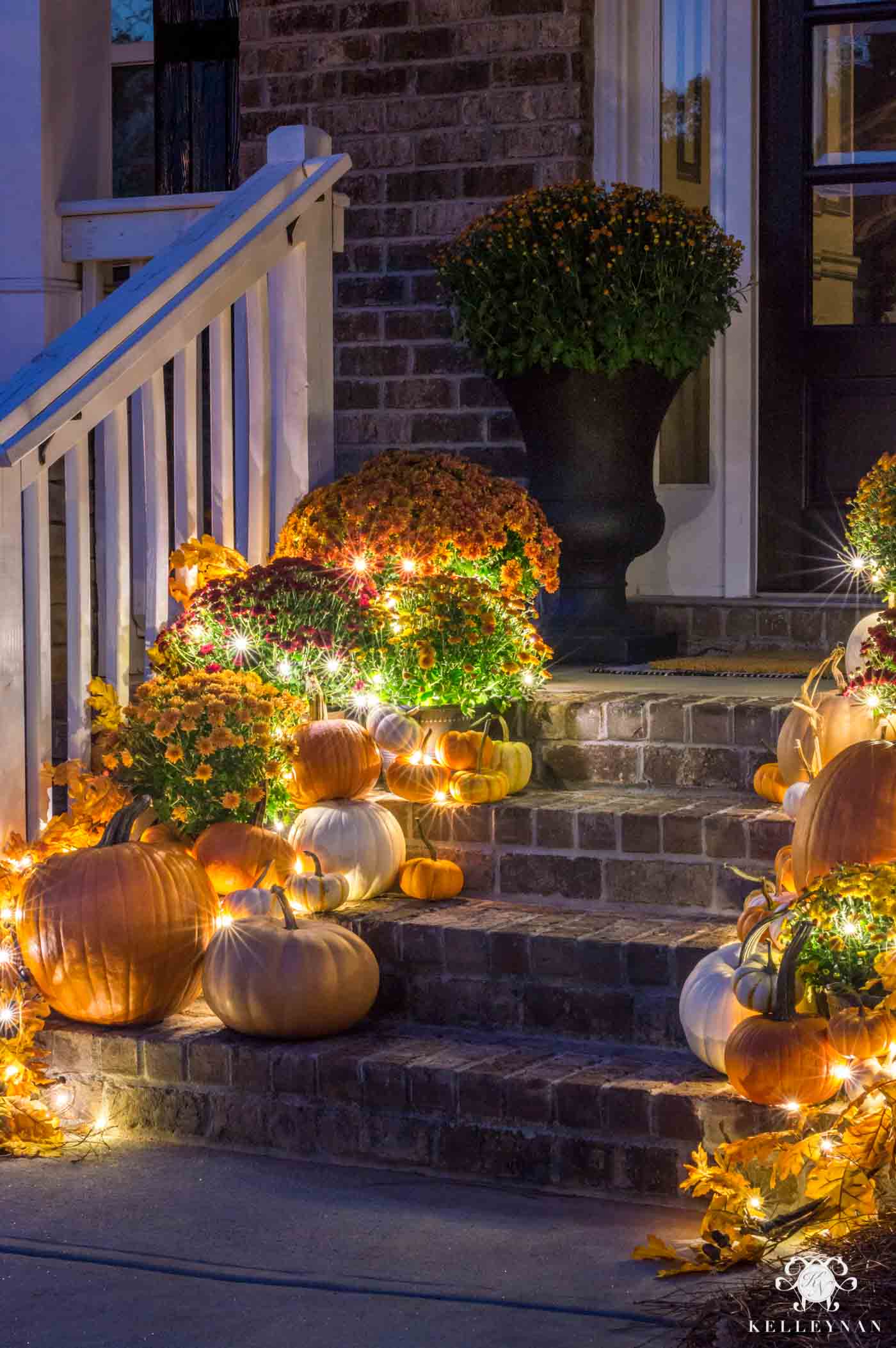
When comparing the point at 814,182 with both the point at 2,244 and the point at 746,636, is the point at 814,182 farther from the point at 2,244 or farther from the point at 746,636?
the point at 2,244

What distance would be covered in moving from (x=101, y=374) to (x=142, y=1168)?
1844 millimetres

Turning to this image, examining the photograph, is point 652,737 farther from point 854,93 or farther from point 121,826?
point 854,93

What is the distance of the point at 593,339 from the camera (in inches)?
209

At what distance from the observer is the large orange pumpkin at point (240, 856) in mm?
4105

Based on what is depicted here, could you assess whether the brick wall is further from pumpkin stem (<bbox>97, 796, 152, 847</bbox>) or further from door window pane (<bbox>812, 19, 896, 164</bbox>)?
pumpkin stem (<bbox>97, 796, 152, 847</bbox>)

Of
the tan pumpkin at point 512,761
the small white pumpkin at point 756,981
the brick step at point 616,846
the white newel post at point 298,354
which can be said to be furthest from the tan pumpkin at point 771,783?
the white newel post at point 298,354

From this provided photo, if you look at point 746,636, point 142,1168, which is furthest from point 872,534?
point 142,1168

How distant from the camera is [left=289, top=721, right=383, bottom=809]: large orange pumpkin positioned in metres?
4.37

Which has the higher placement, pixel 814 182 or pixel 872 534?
pixel 814 182

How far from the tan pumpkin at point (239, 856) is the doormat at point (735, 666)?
149cm

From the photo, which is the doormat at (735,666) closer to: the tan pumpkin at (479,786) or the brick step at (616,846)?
the brick step at (616,846)

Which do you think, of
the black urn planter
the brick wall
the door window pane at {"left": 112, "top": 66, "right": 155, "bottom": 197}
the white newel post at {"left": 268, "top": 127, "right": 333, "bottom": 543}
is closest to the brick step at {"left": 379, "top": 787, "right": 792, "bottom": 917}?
the white newel post at {"left": 268, "top": 127, "right": 333, "bottom": 543}

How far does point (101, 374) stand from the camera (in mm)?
4449

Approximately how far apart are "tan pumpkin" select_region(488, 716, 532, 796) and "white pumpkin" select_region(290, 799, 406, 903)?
0.33m
